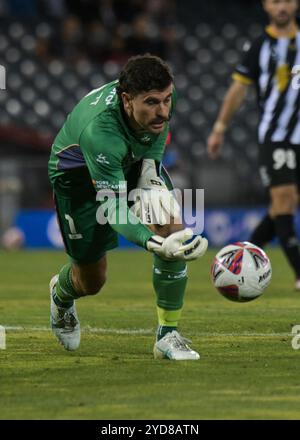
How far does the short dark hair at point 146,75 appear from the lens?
17.6ft

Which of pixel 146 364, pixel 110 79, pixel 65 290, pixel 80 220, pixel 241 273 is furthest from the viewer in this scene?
pixel 110 79

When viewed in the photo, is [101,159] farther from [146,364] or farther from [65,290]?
[65,290]

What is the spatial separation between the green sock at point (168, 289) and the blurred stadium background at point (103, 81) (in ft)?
38.0

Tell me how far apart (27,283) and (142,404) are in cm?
665

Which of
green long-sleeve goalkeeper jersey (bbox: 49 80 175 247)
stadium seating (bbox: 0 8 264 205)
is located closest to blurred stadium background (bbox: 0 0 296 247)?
stadium seating (bbox: 0 8 264 205)

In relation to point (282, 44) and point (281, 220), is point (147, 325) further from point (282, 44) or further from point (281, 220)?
point (282, 44)

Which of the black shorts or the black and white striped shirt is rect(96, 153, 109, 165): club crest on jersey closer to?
the black shorts

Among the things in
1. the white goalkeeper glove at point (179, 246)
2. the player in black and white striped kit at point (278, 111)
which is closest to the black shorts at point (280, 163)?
the player in black and white striped kit at point (278, 111)

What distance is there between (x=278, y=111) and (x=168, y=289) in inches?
174

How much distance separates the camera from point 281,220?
381 inches

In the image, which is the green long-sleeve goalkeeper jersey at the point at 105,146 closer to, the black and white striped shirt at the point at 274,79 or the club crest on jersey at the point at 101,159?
the club crest on jersey at the point at 101,159

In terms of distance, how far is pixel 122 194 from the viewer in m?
5.41

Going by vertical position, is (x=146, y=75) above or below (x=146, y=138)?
above

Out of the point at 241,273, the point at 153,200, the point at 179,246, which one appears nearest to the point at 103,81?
the point at 241,273
